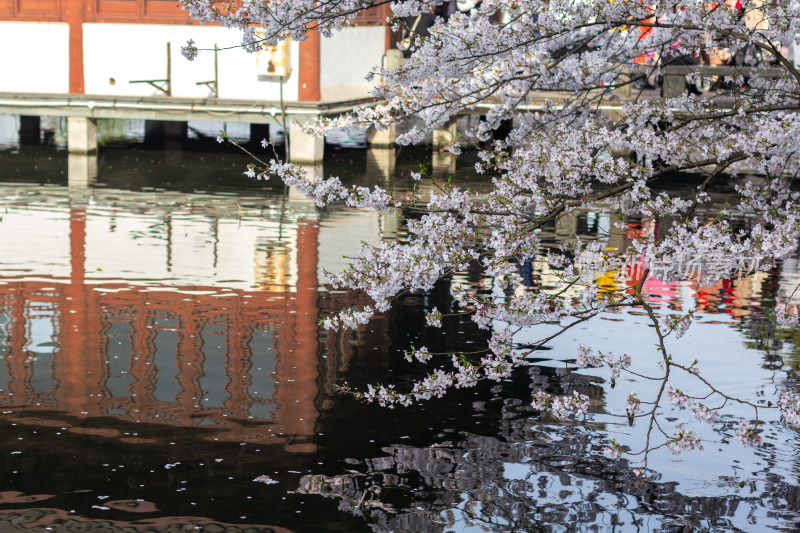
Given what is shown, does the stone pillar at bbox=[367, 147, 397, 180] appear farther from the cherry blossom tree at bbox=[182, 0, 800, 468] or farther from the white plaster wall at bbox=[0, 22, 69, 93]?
the cherry blossom tree at bbox=[182, 0, 800, 468]

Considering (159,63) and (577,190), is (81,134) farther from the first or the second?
(577,190)

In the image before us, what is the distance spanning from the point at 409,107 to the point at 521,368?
2.58m

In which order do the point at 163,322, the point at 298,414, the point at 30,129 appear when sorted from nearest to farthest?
1. the point at 298,414
2. the point at 163,322
3. the point at 30,129

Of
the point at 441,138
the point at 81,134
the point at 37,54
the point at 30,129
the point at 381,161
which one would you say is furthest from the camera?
the point at 30,129

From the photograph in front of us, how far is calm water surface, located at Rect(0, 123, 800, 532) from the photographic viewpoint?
7.34 meters

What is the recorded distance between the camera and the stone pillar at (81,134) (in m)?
28.2

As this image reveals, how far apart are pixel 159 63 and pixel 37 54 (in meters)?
3.09

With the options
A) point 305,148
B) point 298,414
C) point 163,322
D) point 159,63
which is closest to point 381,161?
point 305,148

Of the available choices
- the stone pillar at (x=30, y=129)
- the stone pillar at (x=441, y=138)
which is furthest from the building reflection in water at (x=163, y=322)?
the stone pillar at (x=30, y=129)

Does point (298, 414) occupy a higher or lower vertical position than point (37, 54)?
lower

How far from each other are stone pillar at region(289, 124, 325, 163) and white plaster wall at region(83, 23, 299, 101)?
1.70 metres

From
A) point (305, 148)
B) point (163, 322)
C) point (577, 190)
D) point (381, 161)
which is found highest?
point (305, 148)

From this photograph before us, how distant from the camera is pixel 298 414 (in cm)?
925

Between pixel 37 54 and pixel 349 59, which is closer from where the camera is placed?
pixel 37 54
